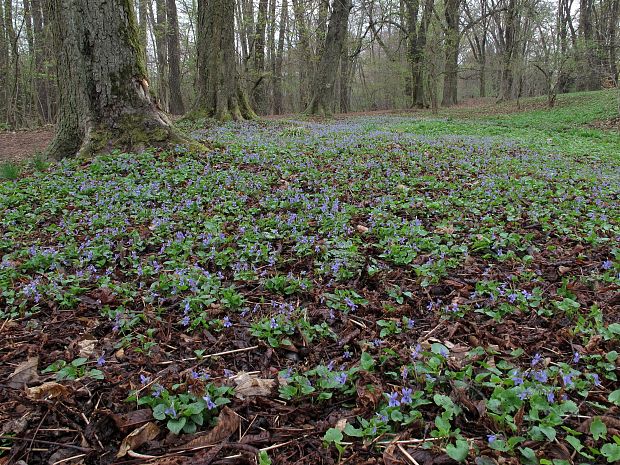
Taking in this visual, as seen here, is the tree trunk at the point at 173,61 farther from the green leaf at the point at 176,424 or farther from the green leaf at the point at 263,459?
the green leaf at the point at 263,459

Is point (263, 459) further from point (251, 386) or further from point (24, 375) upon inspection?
point (24, 375)

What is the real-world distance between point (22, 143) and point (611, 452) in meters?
14.8

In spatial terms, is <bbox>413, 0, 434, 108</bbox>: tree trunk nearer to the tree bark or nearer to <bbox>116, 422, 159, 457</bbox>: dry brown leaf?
the tree bark

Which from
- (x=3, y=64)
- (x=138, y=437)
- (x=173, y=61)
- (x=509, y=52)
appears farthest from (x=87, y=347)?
(x=509, y=52)

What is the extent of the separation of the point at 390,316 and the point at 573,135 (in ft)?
45.8

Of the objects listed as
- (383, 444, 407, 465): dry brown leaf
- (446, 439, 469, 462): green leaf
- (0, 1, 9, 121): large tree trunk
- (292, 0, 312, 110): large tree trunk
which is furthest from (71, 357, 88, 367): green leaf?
(292, 0, 312, 110): large tree trunk

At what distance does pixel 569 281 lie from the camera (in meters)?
3.24

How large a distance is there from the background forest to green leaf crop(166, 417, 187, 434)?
1269 centimetres

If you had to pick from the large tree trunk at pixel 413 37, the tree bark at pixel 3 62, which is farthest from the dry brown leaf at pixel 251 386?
the large tree trunk at pixel 413 37

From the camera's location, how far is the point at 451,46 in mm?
22719

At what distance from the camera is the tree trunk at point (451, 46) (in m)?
22.8

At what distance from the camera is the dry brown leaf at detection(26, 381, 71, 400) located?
2.08m

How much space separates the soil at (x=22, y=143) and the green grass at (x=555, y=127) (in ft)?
34.0

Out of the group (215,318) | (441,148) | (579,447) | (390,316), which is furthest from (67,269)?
(441,148)
